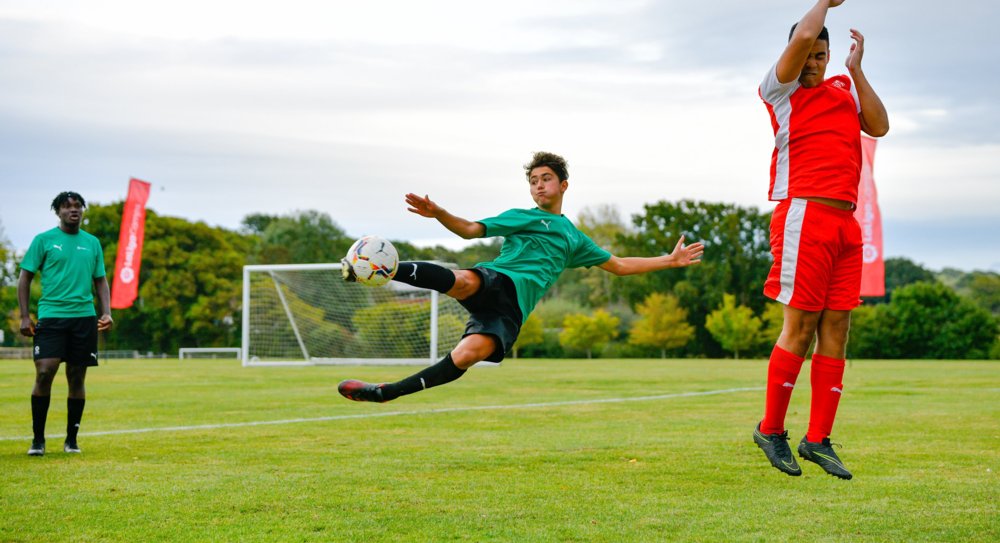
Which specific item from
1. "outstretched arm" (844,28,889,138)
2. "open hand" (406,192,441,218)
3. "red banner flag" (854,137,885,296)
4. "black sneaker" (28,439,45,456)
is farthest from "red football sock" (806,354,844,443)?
"red banner flag" (854,137,885,296)

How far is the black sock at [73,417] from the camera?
10047 mm

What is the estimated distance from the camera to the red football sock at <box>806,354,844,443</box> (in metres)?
6.33

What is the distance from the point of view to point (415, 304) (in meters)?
37.3

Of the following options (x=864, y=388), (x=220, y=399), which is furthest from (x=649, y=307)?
(x=220, y=399)

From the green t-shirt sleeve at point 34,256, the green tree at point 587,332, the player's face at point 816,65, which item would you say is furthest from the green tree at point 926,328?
the player's face at point 816,65

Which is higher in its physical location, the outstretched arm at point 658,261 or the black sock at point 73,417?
the outstretched arm at point 658,261

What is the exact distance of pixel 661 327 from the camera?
61812 millimetres

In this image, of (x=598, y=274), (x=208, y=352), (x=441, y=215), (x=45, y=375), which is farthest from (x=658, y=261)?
(x=598, y=274)

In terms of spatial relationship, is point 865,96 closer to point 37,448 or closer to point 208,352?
point 37,448

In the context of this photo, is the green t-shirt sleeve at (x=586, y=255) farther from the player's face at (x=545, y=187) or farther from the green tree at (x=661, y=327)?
the green tree at (x=661, y=327)

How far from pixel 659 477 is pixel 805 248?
2783 mm

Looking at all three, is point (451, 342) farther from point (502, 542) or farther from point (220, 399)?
point (502, 542)

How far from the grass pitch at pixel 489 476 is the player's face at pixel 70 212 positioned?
93.0 inches

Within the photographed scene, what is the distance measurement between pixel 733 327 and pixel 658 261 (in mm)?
53999
